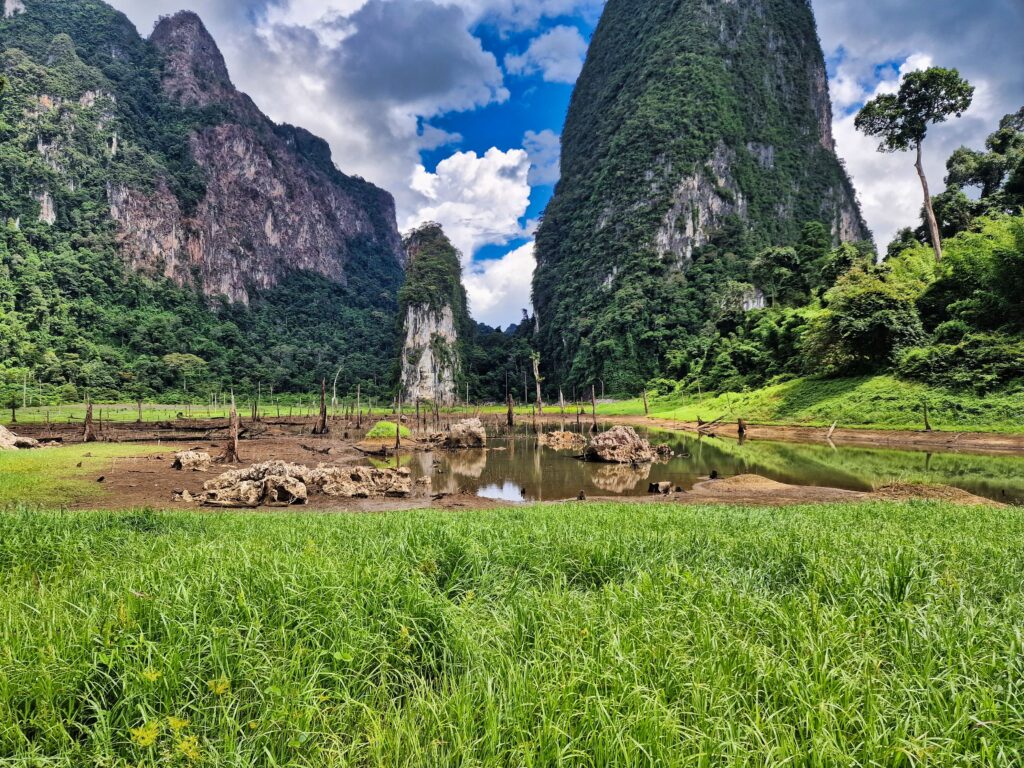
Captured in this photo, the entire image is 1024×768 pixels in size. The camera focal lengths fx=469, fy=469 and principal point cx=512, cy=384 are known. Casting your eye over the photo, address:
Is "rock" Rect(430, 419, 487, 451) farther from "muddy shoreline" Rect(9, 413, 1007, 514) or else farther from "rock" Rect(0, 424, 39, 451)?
"rock" Rect(0, 424, 39, 451)

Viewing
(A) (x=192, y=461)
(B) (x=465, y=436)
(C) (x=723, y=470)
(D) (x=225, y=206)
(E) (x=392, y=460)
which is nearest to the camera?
(A) (x=192, y=461)

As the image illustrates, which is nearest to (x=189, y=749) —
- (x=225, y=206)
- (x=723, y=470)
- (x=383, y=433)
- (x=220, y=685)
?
(x=220, y=685)

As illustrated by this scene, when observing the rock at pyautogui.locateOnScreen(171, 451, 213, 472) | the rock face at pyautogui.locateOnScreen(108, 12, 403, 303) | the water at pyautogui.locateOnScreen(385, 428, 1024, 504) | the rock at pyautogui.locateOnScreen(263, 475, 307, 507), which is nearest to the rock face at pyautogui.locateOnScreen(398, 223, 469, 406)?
the rock face at pyautogui.locateOnScreen(108, 12, 403, 303)

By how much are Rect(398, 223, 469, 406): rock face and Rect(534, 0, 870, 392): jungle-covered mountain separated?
25933 millimetres

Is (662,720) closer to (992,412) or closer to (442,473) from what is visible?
(442,473)

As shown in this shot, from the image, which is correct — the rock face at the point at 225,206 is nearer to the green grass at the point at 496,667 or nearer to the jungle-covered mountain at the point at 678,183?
the jungle-covered mountain at the point at 678,183

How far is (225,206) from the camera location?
149 m

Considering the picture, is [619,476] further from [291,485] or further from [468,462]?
[291,485]

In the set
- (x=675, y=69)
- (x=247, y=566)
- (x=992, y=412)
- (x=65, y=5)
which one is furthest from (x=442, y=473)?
(x=65, y=5)

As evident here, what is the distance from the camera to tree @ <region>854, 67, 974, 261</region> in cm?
3231

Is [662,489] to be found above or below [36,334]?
below

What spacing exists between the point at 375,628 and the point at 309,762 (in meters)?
0.92

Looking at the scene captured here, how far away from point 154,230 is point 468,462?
453 ft

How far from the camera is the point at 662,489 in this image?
61.1 feet
